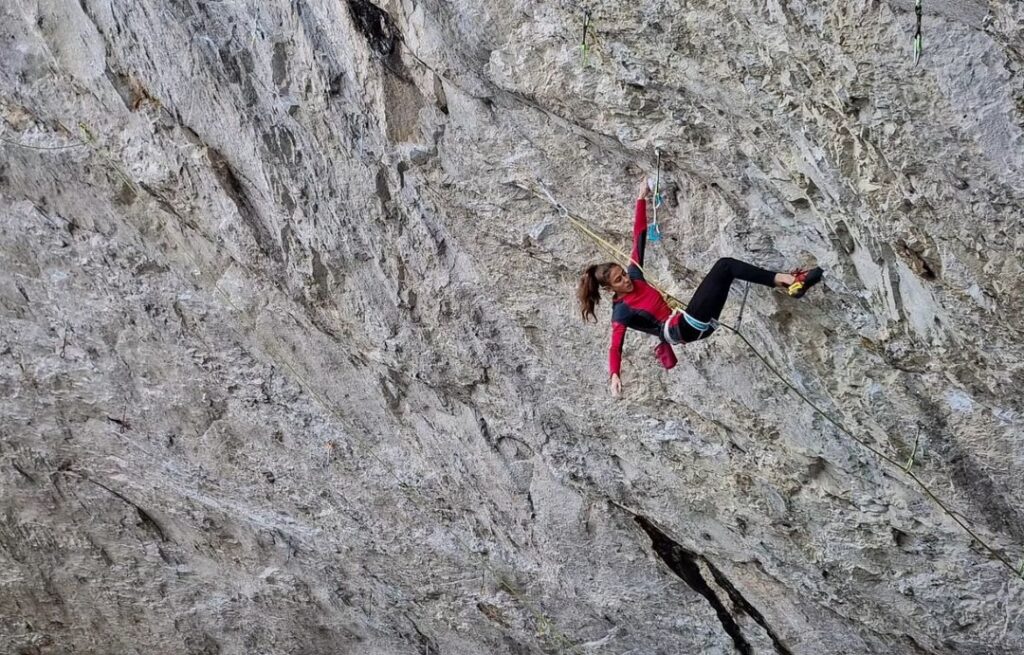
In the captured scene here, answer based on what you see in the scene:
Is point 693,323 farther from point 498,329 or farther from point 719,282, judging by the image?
point 498,329

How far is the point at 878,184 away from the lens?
5469 millimetres

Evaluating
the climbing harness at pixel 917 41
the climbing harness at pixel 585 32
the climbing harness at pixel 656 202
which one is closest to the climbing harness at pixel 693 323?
the climbing harness at pixel 656 202

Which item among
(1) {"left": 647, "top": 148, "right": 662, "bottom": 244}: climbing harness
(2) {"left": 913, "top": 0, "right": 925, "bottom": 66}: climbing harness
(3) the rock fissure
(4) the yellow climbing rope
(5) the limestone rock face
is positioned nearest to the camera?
(2) {"left": 913, "top": 0, "right": 925, "bottom": 66}: climbing harness

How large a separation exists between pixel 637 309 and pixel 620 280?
0.65 feet

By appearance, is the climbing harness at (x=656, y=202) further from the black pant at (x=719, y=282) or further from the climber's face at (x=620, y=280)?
the black pant at (x=719, y=282)

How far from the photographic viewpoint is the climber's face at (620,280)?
6055 mm

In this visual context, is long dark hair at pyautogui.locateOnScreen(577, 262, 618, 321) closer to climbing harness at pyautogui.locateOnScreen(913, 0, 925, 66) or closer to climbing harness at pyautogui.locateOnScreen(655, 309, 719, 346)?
climbing harness at pyautogui.locateOnScreen(655, 309, 719, 346)

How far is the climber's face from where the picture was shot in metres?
6.05

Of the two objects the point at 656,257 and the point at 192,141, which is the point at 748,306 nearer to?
the point at 656,257

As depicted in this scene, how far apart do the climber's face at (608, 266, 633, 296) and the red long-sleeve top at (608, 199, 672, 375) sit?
1.0 inches

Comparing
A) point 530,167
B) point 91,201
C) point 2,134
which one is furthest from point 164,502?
point 530,167

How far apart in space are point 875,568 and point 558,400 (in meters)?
2.57

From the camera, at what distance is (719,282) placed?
567cm

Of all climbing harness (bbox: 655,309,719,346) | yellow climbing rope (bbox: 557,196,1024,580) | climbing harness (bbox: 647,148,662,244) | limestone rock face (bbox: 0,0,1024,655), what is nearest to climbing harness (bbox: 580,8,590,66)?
limestone rock face (bbox: 0,0,1024,655)
